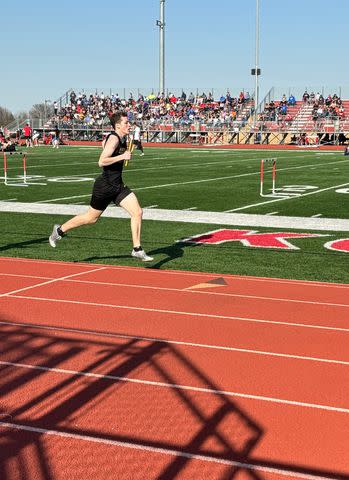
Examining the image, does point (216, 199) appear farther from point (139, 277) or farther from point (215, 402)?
point (215, 402)

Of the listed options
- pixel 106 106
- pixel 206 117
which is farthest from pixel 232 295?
pixel 106 106

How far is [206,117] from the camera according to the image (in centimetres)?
6581

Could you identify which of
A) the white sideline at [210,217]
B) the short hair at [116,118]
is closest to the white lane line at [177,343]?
the short hair at [116,118]

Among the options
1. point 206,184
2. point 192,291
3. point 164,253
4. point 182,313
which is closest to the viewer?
point 182,313

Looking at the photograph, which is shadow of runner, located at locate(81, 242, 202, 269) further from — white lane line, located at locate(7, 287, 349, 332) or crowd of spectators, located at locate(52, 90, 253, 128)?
crowd of spectators, located at locate(52, 90, 253, 128)

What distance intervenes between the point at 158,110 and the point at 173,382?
6449cm

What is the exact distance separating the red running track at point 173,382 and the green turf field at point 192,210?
1941 mm

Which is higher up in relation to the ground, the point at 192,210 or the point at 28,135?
the point at 28,135

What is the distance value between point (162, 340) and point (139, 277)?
301cm

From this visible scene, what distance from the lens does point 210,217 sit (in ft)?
52.3

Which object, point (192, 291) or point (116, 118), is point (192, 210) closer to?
point (116, 118)

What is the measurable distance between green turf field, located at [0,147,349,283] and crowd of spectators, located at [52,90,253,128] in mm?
30440

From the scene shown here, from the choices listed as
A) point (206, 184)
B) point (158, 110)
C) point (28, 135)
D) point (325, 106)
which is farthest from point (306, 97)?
point (206, 184)

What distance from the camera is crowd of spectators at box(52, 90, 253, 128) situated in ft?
213
